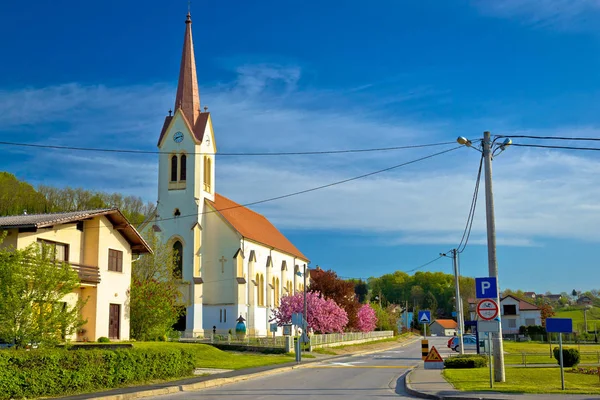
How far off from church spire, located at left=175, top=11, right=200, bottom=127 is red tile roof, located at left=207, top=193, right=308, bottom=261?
32.3 feet

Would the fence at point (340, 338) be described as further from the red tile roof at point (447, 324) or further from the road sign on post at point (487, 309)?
the red tile roof at point (447, 324)

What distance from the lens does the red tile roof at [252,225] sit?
218 ft

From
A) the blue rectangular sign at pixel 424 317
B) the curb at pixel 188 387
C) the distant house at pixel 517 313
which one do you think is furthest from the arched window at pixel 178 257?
the distant house at pixel 517 313

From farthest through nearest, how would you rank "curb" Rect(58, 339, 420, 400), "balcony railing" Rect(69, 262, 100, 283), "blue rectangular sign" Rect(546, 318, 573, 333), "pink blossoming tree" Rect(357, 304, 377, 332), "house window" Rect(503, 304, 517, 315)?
"house window" Rect(503, 304, 517, 315)
"pink blossoming tree" Rect(357, 304, 377, 332)
"balcony railing" Rect(69, 262, 100, 283)
"blue rectangular sign" Rect(546, 318, 573, 333)
"curb" Rect(58, 339, 420, 400)

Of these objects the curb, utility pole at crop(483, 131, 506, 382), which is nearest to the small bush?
utility pole at crop(483, 131, 506, 382)

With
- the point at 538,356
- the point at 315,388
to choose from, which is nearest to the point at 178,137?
the point at 538,356

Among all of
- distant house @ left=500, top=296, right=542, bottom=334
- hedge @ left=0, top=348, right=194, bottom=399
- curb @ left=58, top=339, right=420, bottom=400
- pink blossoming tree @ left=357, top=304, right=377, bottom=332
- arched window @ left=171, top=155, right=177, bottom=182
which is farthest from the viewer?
distant house @ left=500, top=296, right=542, bottom=334

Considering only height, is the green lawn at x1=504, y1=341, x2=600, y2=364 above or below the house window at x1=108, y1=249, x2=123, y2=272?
below

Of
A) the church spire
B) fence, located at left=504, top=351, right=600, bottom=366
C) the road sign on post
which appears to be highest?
the church spire

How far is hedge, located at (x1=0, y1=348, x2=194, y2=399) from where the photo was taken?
1620 centimetres

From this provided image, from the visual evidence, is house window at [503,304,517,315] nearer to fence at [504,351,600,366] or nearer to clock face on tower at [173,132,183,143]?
clock face on tower at [173,132,183,143]

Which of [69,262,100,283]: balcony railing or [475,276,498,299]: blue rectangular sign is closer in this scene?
[475,276,498,299]: blue rectangular sign

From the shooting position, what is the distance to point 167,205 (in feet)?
211

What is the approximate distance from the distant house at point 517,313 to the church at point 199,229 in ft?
160
